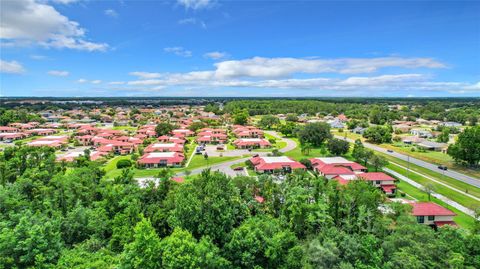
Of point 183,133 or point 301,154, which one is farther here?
point 183,133

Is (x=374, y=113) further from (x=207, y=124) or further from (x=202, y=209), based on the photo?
(x=202, y=209)

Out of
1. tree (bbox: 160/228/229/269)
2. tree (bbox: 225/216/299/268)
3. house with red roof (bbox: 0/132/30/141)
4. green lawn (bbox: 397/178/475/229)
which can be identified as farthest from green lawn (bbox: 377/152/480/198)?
house with red roof (bbox: 0/132/30/141)

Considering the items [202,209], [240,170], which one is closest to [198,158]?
[240,170]

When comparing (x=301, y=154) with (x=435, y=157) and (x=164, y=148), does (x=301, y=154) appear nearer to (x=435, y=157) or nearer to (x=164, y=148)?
(x=435, y=157)

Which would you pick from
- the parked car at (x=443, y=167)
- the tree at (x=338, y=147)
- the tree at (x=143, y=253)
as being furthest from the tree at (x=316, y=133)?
the tree at (x=143, y=253)

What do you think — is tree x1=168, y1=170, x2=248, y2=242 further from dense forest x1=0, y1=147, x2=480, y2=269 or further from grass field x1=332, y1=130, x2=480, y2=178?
grass field x1=332, y1=130, x2=480, y2=178

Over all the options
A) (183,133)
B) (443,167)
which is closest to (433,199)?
(443,167)
